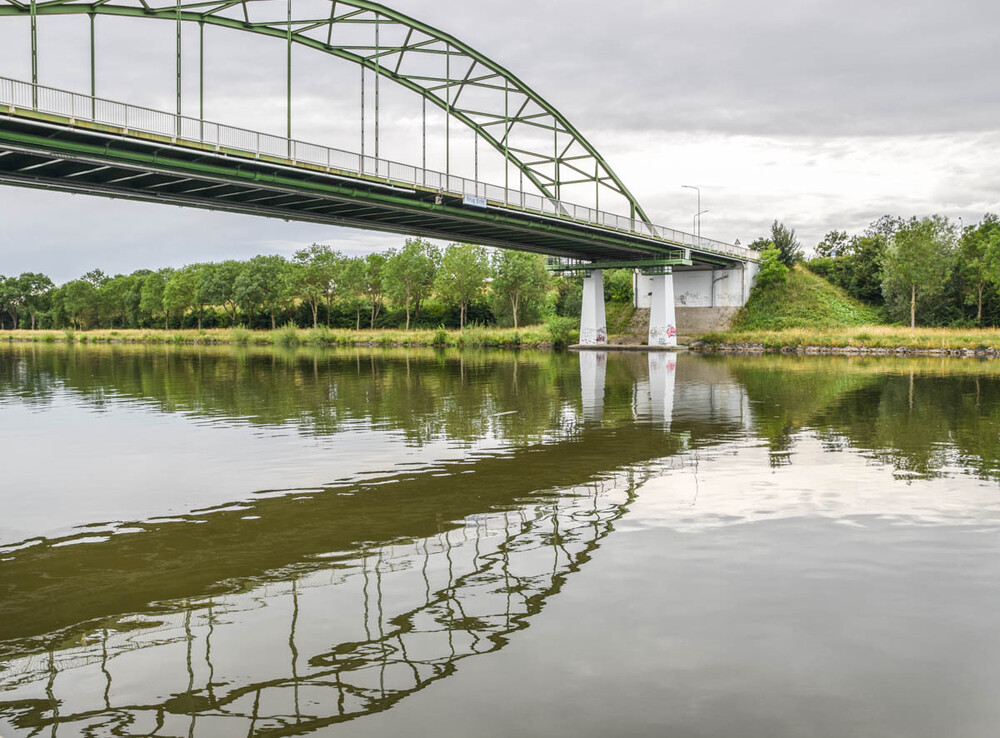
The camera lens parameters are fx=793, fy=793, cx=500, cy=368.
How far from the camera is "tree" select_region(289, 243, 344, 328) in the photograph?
10756 cm

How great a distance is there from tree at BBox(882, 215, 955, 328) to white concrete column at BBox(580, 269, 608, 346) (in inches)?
1041

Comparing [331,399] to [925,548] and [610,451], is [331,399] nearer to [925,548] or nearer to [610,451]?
[610,451]

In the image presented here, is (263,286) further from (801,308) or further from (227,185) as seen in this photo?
(227,185)

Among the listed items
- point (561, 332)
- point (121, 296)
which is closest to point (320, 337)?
point (561, 332)

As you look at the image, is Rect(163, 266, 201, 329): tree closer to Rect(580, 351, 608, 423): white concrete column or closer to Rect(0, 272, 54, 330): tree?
Rect(0, 272, 54, 330): tree

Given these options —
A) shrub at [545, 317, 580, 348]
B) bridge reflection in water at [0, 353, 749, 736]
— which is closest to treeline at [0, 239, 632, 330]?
shrub at [545, 317, 580, 348]

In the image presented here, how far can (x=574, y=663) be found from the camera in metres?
5.96

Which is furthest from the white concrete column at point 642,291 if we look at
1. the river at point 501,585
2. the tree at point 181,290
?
the tree at point 181,290

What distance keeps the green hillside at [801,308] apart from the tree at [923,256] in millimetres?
6542

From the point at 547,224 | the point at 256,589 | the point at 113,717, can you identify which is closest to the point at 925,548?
the point at 256,589

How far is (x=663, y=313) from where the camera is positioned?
249ft

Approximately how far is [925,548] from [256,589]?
7.10 meters

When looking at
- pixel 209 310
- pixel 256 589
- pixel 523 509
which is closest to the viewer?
pixel 256 589

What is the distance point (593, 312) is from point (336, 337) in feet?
108
